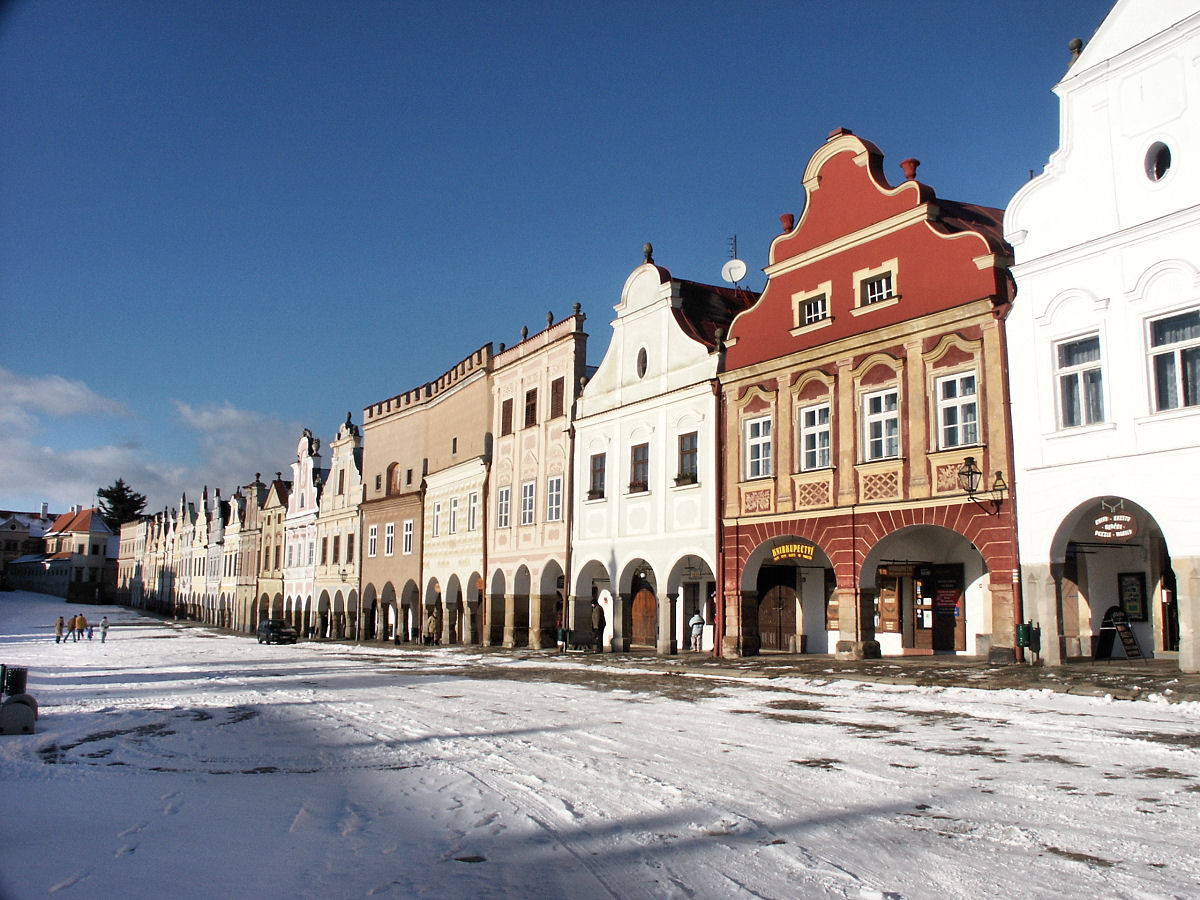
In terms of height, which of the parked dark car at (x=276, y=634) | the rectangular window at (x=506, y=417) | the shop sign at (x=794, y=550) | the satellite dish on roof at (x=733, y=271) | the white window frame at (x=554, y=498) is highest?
the satellite dish on roof at (x=733, y=271)

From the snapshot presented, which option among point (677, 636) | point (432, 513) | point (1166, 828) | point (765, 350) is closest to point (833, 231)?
point (765, 350)

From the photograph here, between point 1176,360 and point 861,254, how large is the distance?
8.12 meters

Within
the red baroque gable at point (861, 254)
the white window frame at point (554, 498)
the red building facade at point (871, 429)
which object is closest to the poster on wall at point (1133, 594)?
the red building facade at point (871, 429)

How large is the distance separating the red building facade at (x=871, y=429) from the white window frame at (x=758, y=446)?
40 millimetres

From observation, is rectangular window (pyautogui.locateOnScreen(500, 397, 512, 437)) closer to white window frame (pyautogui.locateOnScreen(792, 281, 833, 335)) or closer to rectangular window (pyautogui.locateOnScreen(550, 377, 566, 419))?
rectangular window (pyautogui.locateOnScreen(550, 377, 566, 419))

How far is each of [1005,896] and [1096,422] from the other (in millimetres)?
14603

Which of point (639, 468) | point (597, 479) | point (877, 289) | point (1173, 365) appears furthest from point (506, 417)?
point (1173, 365)

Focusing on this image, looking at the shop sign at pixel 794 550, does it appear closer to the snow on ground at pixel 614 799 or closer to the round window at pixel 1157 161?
the snow on ground at pixel 614 799

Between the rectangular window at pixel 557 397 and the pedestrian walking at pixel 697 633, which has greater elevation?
the rectangular window at pixel 557 397

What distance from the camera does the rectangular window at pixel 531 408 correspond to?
1481 inches

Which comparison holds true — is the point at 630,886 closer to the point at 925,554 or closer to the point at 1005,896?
the point at 1005,896

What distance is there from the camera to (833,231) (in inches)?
959

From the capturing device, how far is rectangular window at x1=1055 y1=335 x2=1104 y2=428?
59.8 ft

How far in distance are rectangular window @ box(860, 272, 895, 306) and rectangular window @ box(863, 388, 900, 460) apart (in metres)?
2.18
